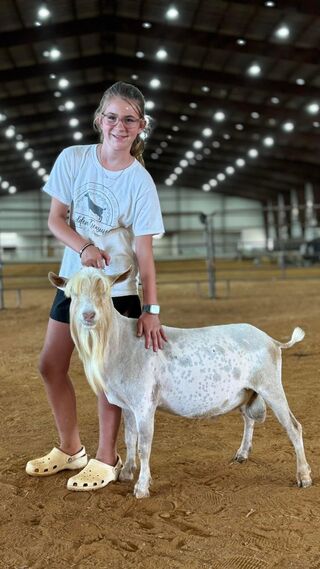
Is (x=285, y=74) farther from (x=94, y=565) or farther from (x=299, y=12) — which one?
(x=94, y=565)

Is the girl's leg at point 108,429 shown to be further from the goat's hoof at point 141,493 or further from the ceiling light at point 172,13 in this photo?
the ceiling light at point 172,13

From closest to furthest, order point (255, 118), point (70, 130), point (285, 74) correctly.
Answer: point (285, 74), point (255, 118), point (70, 130)

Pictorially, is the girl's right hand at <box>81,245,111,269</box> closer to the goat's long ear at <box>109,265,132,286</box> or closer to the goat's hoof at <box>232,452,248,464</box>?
the goat's long ear at <box>109,265,132,286</box>

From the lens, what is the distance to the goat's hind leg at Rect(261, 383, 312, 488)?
2729 millimetres

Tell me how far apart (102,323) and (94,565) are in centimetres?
96

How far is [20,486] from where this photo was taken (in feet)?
9.21

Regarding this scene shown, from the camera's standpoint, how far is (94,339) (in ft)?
8.17

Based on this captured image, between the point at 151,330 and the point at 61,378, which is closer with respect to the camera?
the point at 151,330

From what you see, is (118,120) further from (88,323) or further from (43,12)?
(43,12)

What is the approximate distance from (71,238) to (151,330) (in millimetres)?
573

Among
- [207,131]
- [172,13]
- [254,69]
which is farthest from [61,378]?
[207,131]

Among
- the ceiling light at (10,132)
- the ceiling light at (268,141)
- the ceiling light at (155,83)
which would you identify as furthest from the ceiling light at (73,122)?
the ceiling light at (268,141)

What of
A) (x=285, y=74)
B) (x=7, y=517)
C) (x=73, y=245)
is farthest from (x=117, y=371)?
(x=285, y=74)

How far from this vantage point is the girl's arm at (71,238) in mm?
2500
